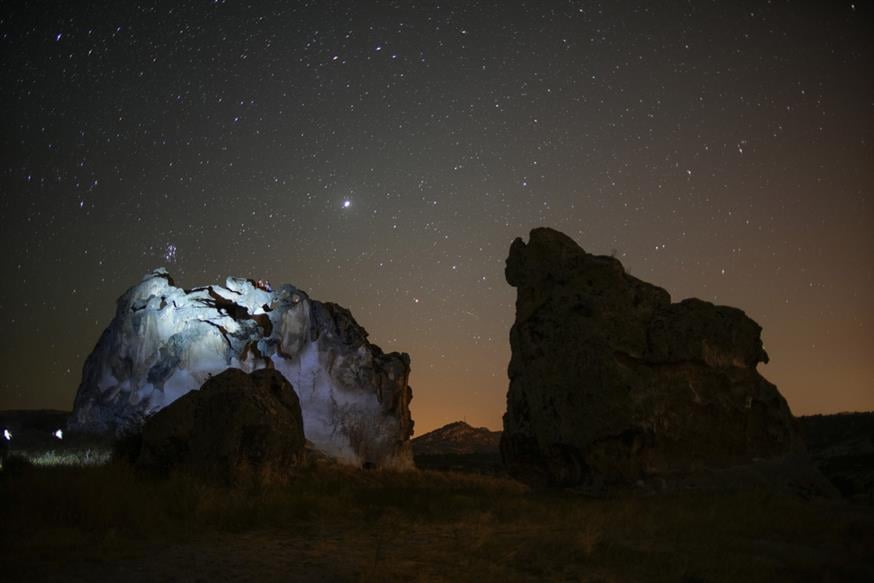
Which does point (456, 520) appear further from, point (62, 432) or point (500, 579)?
point (62, 432)

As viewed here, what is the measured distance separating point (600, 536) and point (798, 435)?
892 centimetres

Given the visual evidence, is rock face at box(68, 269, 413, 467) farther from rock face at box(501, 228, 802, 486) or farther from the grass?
the grass

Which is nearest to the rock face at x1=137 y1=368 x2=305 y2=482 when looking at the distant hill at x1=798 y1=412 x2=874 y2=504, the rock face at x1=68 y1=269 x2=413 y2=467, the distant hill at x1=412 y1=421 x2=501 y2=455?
the distant hill at x1=798 y1=412 x2=874 y2=504

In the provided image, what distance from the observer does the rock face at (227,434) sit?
11773 millimetres

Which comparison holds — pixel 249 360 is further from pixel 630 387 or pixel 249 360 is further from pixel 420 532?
pixel 420 532

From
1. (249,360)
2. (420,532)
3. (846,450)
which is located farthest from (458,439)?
(420,532)

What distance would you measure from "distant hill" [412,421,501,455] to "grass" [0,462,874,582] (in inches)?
3395

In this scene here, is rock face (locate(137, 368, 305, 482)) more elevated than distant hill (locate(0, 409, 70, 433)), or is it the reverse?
distant hill (locate(0, 409, 70, 433))

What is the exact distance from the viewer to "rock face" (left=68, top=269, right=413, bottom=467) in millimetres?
27469

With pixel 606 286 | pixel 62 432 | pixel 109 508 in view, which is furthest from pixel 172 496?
pixel 62 432

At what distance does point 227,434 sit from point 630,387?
26.5 ft

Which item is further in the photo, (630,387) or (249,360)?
(249,360)

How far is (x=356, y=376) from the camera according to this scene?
2970cm

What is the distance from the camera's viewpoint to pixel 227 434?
39.2 ft
